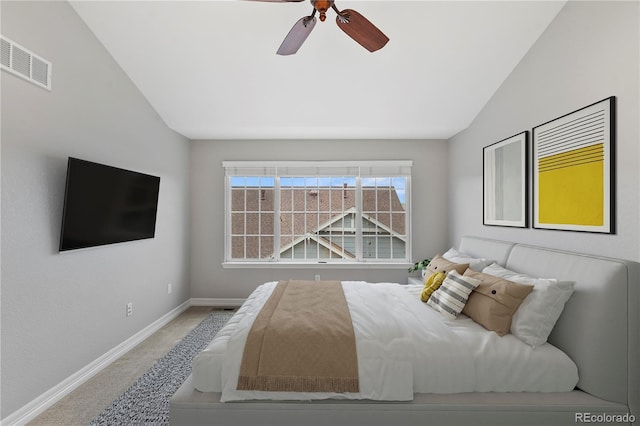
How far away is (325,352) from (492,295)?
46.1 inches

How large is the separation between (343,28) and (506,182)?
7.14ft

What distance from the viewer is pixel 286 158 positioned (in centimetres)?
444

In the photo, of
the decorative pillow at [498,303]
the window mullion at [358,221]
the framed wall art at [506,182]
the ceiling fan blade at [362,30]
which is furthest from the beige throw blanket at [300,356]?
the window mullion at [358,221]

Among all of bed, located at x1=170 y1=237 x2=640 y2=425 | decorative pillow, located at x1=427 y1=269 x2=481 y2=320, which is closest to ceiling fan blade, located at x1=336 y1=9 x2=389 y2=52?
decorative pillow, located at x1=427 y1=269 x2=481 y2=320

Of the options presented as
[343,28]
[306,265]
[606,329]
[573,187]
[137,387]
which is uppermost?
[343,28]

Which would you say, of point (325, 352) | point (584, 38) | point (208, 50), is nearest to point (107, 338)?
point (325, 352)

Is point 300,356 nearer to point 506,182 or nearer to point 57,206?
point 57,206

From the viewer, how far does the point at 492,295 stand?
6.57ft

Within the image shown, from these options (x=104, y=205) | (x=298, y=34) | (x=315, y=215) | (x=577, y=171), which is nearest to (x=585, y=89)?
(x=577, y=171)

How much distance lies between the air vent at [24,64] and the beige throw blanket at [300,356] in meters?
2.22

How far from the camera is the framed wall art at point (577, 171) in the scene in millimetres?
1892

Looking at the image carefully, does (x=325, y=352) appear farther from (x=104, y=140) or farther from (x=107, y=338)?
(x=104, y=140)

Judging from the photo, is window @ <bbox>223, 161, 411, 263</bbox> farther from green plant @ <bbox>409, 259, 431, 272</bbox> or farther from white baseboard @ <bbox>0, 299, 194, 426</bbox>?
white baseboard @ <bbox>0, 299, 194, 426</bbox>

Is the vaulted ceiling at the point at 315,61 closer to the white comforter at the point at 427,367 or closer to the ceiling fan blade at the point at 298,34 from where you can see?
the ceiling fan blade at the point at 298,34
